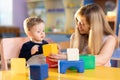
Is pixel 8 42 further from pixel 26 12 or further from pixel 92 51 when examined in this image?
pixel 26 12

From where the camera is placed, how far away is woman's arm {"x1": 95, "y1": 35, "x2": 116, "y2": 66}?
1.52m

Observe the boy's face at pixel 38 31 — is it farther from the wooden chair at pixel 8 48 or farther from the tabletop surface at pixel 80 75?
the tabletop surface at pixel 80 75

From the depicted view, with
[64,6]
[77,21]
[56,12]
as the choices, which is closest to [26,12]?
[56,12]

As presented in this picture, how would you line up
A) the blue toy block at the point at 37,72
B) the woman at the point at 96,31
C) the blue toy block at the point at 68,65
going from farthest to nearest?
the woman at the point at 96,31, the blue toy block at the point at 68,65, the blue toy block at the point at 37,72

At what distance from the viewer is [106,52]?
159cm

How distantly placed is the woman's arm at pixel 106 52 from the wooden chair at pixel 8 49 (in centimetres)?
51

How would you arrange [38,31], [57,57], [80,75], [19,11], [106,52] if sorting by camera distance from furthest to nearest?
[19,11]
[38,31]
[106,52]
[57,57]
[80,75]

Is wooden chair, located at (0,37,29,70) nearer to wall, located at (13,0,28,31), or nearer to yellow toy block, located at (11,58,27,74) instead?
yellow toy block, located at (11,58,27,74)

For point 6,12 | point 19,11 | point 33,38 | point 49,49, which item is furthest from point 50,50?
point 6,12

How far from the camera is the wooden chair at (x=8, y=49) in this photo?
1.59 meters

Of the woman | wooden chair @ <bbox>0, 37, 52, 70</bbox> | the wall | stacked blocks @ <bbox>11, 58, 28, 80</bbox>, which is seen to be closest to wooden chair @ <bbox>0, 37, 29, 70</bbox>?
wooden chair @ <bbox>0, 37, 52, 70</bbox>

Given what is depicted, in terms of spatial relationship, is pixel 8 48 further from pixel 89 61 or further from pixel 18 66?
pixel 89 61

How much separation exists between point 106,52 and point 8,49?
0.60 m

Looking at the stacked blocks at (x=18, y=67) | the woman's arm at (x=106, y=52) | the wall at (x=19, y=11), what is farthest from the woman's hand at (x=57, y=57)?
the wall at (x=19, y=11)
